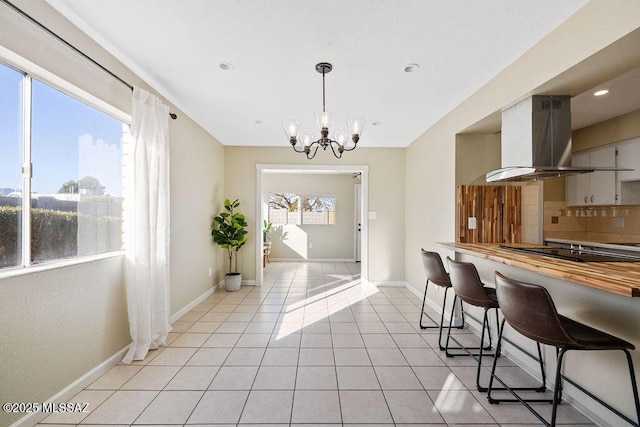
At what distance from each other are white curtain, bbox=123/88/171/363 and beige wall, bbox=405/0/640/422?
3.07m

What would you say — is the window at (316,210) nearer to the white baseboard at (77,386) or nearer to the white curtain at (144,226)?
the white curtain at (144,226)

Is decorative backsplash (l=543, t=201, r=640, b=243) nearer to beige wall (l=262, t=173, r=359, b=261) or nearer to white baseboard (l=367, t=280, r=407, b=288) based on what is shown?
white baseboard (l=367, t=280, r=407, b=288)

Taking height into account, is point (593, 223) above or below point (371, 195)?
below


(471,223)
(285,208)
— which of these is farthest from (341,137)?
(285,208)

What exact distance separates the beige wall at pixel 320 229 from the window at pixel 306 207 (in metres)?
0.11

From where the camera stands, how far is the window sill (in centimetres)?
153

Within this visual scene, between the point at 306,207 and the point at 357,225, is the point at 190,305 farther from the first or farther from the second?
the point at 357,225

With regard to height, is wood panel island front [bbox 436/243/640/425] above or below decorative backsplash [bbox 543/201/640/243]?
below

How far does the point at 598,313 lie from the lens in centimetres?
171

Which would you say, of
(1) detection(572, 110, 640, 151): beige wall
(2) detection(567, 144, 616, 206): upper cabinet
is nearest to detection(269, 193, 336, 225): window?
(2) detection(567, 144, 616, 206): upper cabinet

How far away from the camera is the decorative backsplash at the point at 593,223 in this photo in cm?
376

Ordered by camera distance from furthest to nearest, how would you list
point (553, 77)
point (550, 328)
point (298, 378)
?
point (298, 378) < point (553, 77) < point (550, 328)

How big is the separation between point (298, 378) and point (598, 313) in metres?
2.02

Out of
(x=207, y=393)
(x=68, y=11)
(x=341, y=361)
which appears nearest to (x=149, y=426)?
(x=207, y=393)
